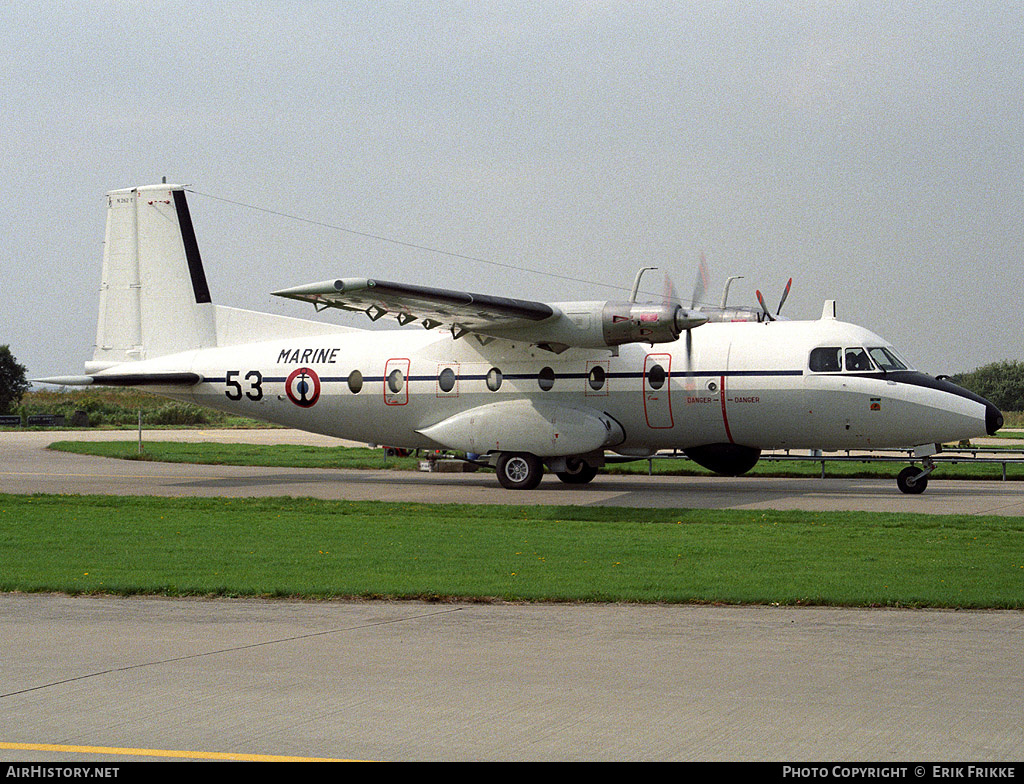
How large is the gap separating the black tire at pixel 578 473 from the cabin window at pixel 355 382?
5607 mm

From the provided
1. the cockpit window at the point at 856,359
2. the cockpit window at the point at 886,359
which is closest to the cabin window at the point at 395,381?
the cockpit window at the point at 856,359

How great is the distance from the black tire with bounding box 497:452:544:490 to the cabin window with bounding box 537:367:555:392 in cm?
166

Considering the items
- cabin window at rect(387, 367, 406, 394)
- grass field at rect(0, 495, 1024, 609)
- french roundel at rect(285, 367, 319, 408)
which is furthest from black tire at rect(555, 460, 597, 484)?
grass field at rect(0, 495, 1024, 609)

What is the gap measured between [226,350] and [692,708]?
24.5m

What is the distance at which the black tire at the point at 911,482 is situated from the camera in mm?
24000

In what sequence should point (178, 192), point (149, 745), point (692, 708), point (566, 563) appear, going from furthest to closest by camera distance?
1. point (178, 192)
2. point (566, 563)
3. point (692, 708)
4. point (149, 745)

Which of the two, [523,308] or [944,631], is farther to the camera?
[523,308]

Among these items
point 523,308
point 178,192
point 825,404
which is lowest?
point 825,404

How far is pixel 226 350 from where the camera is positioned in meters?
29.6

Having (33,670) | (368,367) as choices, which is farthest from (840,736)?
(368,367)

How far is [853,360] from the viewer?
2412 centimetres

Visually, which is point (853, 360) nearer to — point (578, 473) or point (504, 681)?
point (578, 473)

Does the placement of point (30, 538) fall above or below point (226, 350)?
below

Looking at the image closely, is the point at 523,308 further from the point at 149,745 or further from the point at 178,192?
the point at 149,745
